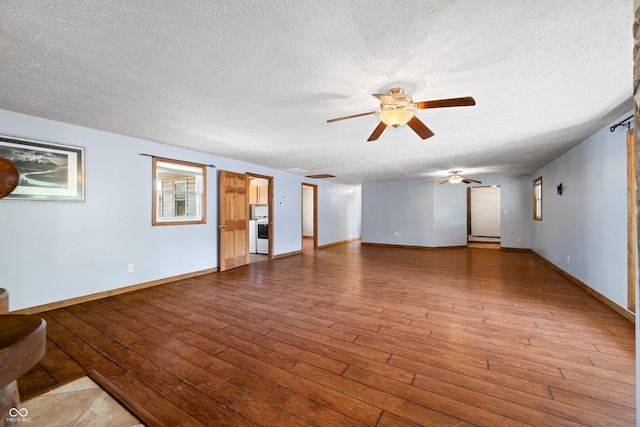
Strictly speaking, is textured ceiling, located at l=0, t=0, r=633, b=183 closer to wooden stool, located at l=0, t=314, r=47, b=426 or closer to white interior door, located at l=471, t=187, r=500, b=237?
wooden stool, located at l=0, t=314, r=47, b=426

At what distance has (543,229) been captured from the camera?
19.6 ft

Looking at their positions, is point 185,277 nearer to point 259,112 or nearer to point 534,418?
point 259,112

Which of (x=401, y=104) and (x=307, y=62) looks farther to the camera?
(x=401, y=104)

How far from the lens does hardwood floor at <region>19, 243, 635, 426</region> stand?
5.15 ft

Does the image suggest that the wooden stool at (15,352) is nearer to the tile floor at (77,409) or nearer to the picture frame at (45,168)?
the tile floor at (77,409)

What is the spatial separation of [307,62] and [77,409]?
2.66 meters

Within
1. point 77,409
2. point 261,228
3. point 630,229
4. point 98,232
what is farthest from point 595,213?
point 98,232

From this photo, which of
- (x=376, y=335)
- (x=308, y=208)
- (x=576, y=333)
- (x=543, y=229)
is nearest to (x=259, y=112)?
(x=376, y=335)

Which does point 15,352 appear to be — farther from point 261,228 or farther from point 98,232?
point 261,228

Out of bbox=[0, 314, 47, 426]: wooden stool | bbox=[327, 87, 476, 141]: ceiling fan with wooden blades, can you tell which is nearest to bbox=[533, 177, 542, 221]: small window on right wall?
bbox=[327, 87, 476, 141]: ceiling fan with wooden blades

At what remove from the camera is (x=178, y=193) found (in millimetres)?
4496

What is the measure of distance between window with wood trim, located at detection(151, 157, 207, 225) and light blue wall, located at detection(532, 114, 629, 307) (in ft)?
18.9

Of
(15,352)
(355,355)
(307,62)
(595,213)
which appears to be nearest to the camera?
(15,352)

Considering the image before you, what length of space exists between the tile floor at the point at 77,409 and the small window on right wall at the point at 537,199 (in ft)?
26.4
